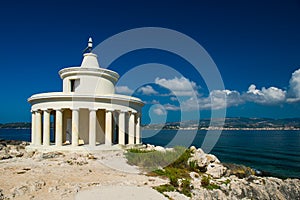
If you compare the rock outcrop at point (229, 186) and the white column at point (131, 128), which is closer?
the rock outcrop at point (229, 186)

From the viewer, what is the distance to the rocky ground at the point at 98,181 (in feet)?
36.4

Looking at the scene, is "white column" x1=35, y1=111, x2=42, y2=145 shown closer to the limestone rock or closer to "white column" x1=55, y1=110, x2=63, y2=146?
"white column" x1=55, y1=110, x2=63, y2=146

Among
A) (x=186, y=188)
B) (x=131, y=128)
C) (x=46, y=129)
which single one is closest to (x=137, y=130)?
(x=131, y=128)

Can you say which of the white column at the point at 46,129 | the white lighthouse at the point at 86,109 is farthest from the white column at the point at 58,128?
the white column at the point at 46,129

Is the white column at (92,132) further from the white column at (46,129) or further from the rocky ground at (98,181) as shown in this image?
the white column at (46,129)

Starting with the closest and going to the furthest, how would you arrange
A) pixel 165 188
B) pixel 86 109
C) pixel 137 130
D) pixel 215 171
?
1. pixel 165 188
2. pixel 215 171
3. pixel 86 109
4. pixel 137 130

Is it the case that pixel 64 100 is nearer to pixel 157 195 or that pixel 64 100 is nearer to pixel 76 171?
pixel 76 171

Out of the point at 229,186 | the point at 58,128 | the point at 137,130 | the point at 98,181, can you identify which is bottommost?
the point at 229,186

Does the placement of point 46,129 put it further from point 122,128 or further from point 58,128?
point 122,128

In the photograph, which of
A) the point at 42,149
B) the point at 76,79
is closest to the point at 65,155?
the point at 42,149

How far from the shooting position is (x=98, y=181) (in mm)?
12898

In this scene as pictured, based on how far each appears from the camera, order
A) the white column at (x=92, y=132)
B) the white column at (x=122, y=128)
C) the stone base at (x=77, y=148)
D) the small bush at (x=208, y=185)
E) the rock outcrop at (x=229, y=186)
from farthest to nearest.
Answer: the white column at (x=122, y=128) → the white column at (x=92, y=132) → the stone base at (x=77, y=148) → the small bush at (x=208, y=185) → the rock outcrop at (x=229, y=186)

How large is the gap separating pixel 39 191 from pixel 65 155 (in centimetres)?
908

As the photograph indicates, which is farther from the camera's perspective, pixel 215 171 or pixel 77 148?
pixel 77 148
